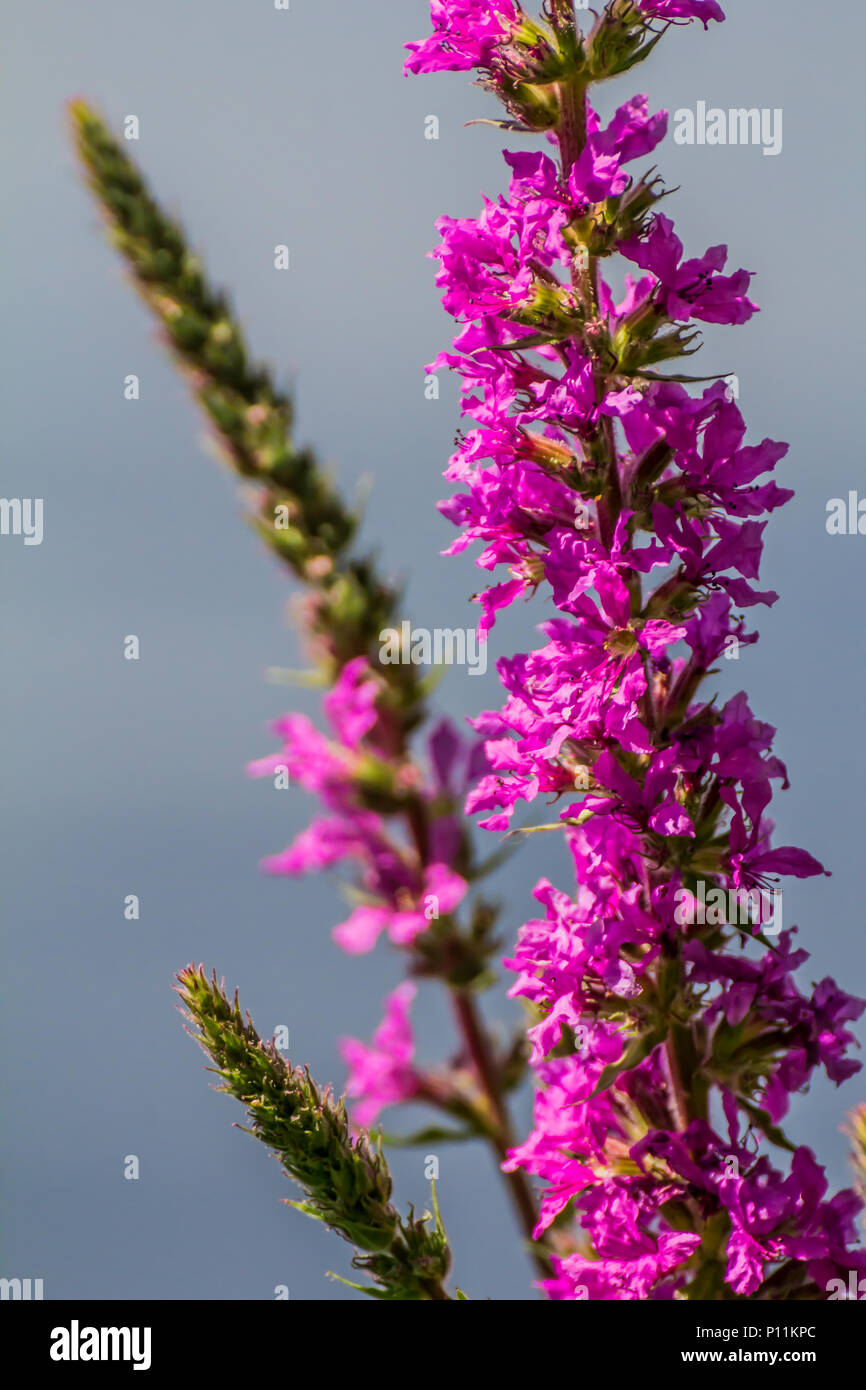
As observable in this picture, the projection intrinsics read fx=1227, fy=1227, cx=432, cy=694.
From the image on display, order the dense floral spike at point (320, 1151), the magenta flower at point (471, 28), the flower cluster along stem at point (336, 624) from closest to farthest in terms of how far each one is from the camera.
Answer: the dense floral spike at point (320, 1151)
the magenta flower at point (471, 28)
the flower cluster along stem at point (336, 624)

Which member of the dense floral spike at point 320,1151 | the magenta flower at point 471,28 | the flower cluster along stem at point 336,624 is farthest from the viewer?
the flower cluster along stem at point 336,624

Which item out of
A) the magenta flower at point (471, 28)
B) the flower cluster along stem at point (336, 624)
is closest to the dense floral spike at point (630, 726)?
the magenta flower at point (471, 28)

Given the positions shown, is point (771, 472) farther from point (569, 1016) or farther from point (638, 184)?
point (569, 1016)

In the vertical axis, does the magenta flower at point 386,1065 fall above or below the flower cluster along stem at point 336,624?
below

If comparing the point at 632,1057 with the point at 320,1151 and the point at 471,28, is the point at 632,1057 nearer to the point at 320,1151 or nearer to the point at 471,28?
the point at 320,1151

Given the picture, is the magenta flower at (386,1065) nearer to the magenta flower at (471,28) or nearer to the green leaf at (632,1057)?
the green leaf at (632,1057)

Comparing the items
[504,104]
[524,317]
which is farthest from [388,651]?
[504,104]

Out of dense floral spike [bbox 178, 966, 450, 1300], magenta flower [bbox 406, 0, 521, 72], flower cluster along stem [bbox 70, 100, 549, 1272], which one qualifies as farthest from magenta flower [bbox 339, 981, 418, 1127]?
magenta flower [bbox 406, 0, 521, 72]
